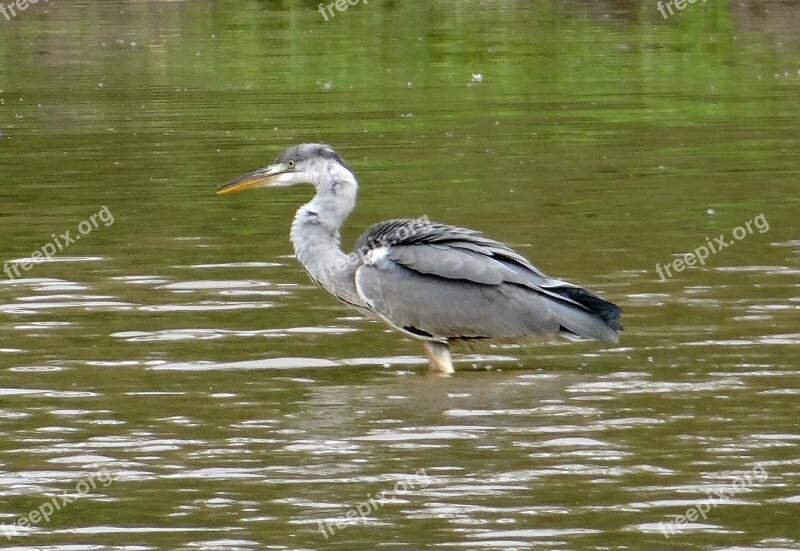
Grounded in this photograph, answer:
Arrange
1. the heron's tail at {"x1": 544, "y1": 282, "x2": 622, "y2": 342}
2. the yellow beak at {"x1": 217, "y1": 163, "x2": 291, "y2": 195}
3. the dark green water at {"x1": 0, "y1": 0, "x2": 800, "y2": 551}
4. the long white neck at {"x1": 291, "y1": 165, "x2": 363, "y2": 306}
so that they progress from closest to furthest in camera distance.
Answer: the dark green water at {"x1": 0, "y1": 0, "x2": 800, "y2": 551}, the heron's tail at {"x1": 544, "y1": 282, "x2": 622, "y2": 342}, the long white neck at {"x1": 291, "y1": 165, "x2": 363, "y2": 306}, the yellow beak at {"x1": 217, "y1": 163, "x2": 291, "y2": 195}

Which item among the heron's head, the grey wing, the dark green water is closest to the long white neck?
the heron's head

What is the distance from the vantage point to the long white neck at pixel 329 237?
33.5ft

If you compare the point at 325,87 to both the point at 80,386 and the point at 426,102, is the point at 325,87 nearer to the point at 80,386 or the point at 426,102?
the point at 426,102

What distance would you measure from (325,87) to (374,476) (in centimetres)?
1683

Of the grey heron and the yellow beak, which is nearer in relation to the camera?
Result: the grey heron

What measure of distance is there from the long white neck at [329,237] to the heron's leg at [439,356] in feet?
1.66

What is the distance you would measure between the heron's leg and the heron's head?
1.31 m

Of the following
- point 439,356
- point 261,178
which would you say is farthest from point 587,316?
point 261,178

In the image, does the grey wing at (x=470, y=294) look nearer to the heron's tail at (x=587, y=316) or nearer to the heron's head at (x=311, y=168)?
the heron's tail at (x=587, y=316)

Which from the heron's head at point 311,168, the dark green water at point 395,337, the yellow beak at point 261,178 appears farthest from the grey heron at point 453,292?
the yellow beak at point 261,178

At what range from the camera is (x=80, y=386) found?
941 cm

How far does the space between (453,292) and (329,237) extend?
1045 mm

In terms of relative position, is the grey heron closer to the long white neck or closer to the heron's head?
the long white neck

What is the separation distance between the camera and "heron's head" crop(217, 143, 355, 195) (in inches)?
423
